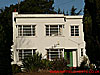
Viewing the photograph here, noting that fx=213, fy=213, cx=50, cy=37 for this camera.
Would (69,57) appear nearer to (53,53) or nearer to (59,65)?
(53,53)

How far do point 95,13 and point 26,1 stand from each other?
42.4 m

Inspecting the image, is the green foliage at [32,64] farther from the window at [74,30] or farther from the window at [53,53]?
the window at [74,30]

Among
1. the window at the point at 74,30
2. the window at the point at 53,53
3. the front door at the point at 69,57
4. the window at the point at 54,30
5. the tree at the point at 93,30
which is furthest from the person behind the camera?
the front door at the point at 69,57

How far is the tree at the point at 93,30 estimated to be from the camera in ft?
35.1

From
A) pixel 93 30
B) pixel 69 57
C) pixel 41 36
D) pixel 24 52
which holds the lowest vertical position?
pixel 69 57

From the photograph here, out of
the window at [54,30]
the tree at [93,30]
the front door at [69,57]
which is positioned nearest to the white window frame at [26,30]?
the window at [54,30]

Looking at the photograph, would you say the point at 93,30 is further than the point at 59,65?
No

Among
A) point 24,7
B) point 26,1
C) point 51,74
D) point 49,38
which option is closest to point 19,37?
point 49,38

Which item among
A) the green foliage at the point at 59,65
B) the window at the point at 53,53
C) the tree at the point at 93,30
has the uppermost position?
the tree at the point at 93,30

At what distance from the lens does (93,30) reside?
436 inches

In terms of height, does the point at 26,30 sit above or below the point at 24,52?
Answer: above

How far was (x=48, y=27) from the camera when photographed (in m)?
25.1

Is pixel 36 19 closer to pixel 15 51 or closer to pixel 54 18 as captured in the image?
pixel 54 18

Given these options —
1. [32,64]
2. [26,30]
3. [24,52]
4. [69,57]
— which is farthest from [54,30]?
[32,64]
